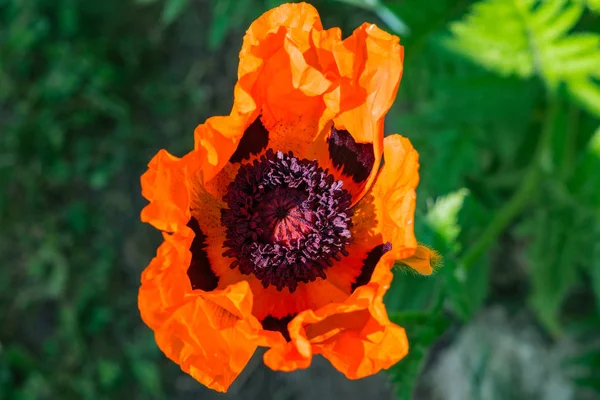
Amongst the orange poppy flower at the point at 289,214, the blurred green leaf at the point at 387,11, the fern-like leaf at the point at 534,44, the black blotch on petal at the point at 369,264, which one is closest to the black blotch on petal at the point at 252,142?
the orange poppy flower at the point at 289,214

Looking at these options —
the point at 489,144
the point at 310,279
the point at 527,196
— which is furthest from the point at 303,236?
the point at 489,144

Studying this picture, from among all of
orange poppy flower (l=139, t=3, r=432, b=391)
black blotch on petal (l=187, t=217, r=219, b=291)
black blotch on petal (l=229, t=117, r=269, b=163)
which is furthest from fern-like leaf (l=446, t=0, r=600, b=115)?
black blotch on petal (l=187, t=217, r=219, b=291)

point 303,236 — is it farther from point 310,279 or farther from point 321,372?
point 321,372

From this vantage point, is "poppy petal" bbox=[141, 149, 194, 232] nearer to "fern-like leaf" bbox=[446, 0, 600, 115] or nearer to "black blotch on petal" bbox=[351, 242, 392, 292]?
"black blotch on petal" bbox=[351, 242, 392, 292]

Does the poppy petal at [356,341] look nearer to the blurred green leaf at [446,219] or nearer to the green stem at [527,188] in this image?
the blurred green leaf at [446,219]

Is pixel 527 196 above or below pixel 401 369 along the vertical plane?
below

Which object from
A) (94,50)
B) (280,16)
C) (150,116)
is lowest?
(150,116)
